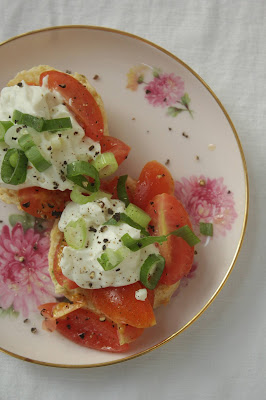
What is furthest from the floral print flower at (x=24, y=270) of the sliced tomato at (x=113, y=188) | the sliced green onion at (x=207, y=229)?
the sliced green onion at (x=207, y=229)

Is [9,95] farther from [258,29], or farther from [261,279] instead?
[261,279]

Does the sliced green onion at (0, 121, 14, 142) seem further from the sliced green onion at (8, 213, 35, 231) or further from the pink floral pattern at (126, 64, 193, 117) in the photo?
the pink floral pattern at (126, 64, 193, 117)

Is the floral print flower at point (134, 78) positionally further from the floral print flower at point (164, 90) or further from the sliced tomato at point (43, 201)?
the sliced tomato at point (43, 201)

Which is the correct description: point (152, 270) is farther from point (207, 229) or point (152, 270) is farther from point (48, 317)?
point (48, 317)

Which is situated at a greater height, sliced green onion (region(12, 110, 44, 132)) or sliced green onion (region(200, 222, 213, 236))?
sliced green onion (region(12, 110, 44, 132))

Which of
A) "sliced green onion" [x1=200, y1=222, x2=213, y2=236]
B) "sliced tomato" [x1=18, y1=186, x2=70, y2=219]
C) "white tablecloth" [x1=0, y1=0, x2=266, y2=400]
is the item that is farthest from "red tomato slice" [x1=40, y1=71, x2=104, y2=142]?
"sliced green onion" [x1=200, y1=222, x2=213, y2=236]

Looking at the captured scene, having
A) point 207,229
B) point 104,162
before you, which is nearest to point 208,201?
point 207,229
